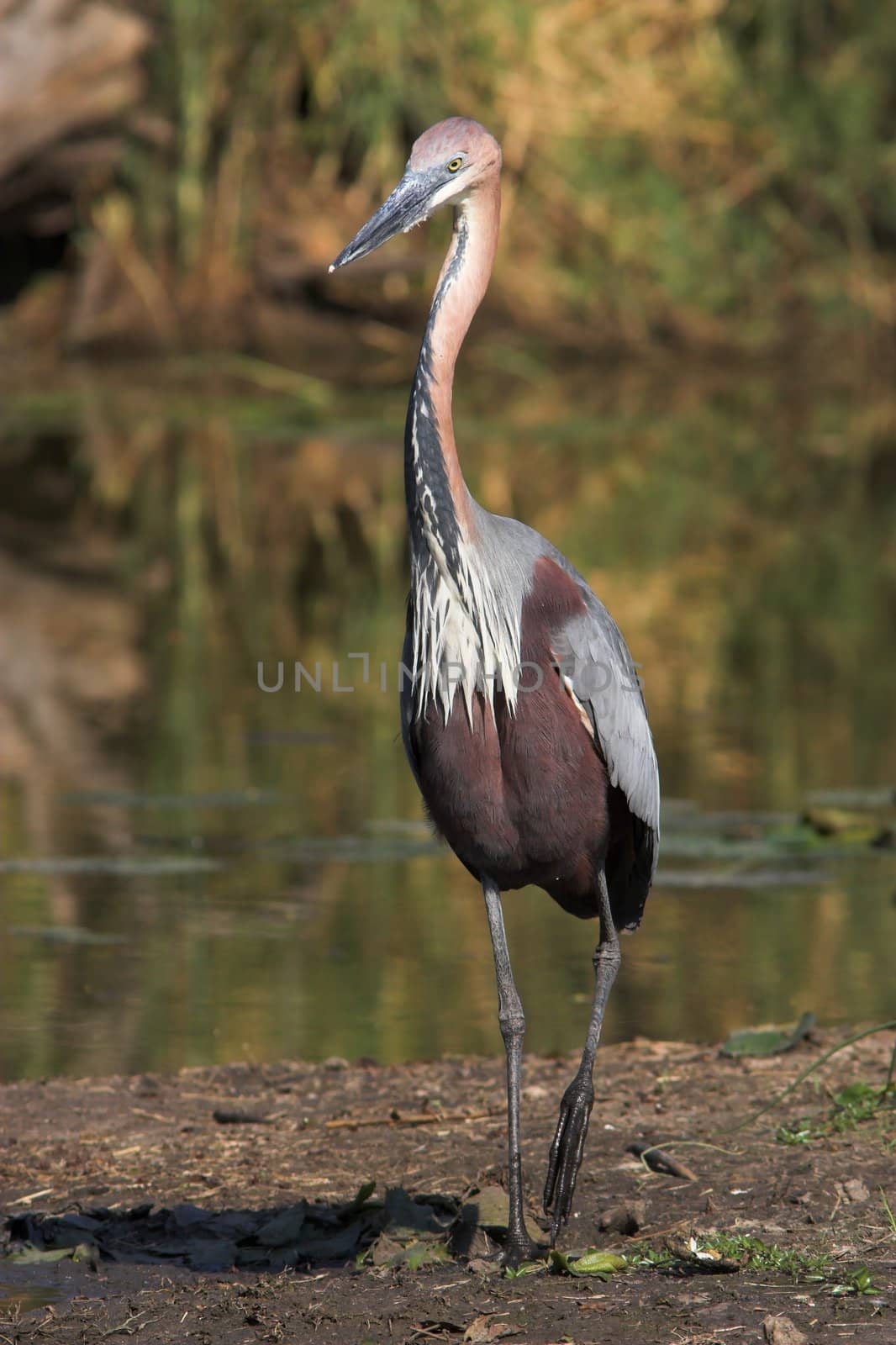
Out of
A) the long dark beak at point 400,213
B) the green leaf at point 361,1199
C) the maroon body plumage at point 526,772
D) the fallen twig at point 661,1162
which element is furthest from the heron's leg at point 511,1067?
the long dark beak at point 400,213

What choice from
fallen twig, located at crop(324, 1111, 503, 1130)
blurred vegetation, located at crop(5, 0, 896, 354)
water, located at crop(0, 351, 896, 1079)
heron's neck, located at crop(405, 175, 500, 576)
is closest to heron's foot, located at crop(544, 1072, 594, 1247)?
fallen twig, located at crop(324, 1111, 503, 1130)

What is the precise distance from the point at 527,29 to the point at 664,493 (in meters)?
7.61

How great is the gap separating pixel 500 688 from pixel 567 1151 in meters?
0.93

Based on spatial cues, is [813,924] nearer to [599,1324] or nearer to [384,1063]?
[384,1063]

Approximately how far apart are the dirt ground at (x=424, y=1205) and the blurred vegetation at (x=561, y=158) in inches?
594

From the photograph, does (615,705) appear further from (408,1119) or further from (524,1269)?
(408,1119)

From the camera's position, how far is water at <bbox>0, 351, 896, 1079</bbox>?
5969 millimetres

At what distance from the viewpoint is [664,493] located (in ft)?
50.1

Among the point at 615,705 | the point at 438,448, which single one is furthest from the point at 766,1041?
the point at 438,448

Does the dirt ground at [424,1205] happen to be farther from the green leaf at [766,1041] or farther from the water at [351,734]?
the water at [351,734]

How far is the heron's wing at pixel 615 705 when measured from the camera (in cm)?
436

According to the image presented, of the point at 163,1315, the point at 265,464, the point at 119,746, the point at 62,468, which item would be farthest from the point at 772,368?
the point at 163,1315

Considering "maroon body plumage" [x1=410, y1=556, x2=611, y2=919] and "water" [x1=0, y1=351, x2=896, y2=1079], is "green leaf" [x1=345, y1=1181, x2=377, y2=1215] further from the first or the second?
"water" [x1=0, y1=351, x2=896, y2=1079]

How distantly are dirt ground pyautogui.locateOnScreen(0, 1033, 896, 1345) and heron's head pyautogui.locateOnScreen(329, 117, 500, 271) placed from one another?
6.45ft
